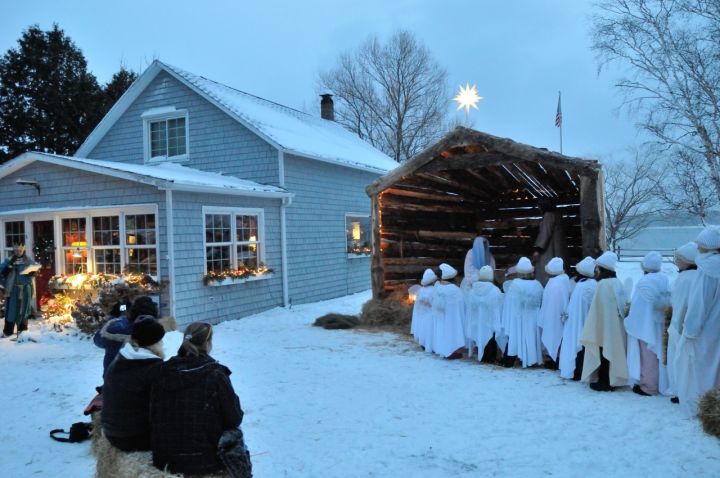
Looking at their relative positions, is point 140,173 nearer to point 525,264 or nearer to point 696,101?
point 525,264

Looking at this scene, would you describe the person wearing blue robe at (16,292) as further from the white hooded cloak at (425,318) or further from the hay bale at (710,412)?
the hay bale at (710,412)

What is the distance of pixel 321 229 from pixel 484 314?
26.7 ft

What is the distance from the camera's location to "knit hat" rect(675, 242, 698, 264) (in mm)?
5664

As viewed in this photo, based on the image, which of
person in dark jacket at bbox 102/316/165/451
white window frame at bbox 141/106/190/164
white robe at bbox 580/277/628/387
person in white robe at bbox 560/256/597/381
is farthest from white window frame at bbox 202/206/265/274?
person in dark jacket at bbox 102/316/165/451

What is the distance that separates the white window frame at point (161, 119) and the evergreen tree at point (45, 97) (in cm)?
1214

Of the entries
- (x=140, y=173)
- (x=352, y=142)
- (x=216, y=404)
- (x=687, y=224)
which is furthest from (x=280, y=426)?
(x=687, y=224)

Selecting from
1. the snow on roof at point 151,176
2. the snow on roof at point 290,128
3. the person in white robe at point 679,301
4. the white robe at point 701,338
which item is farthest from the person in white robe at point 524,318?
the snow on roof at point 290,128

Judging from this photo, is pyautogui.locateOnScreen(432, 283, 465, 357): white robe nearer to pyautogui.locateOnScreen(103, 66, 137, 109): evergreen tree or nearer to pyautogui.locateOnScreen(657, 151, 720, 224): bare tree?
pyautogui.locateOnScreen(657, 151, 720, 224): bare tree

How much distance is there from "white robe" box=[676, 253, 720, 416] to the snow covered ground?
0.33 m

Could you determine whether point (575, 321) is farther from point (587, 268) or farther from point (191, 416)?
point (191, 416)

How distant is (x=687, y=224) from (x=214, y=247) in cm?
3491

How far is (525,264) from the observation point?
24.8 feet

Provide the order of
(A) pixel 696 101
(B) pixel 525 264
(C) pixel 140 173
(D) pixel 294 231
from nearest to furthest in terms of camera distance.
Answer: (B) pixel 525 264
(C) pixel 140 173
(D) pixel 294 231
(A) pixel 696 101

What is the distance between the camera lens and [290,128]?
15930 mm
